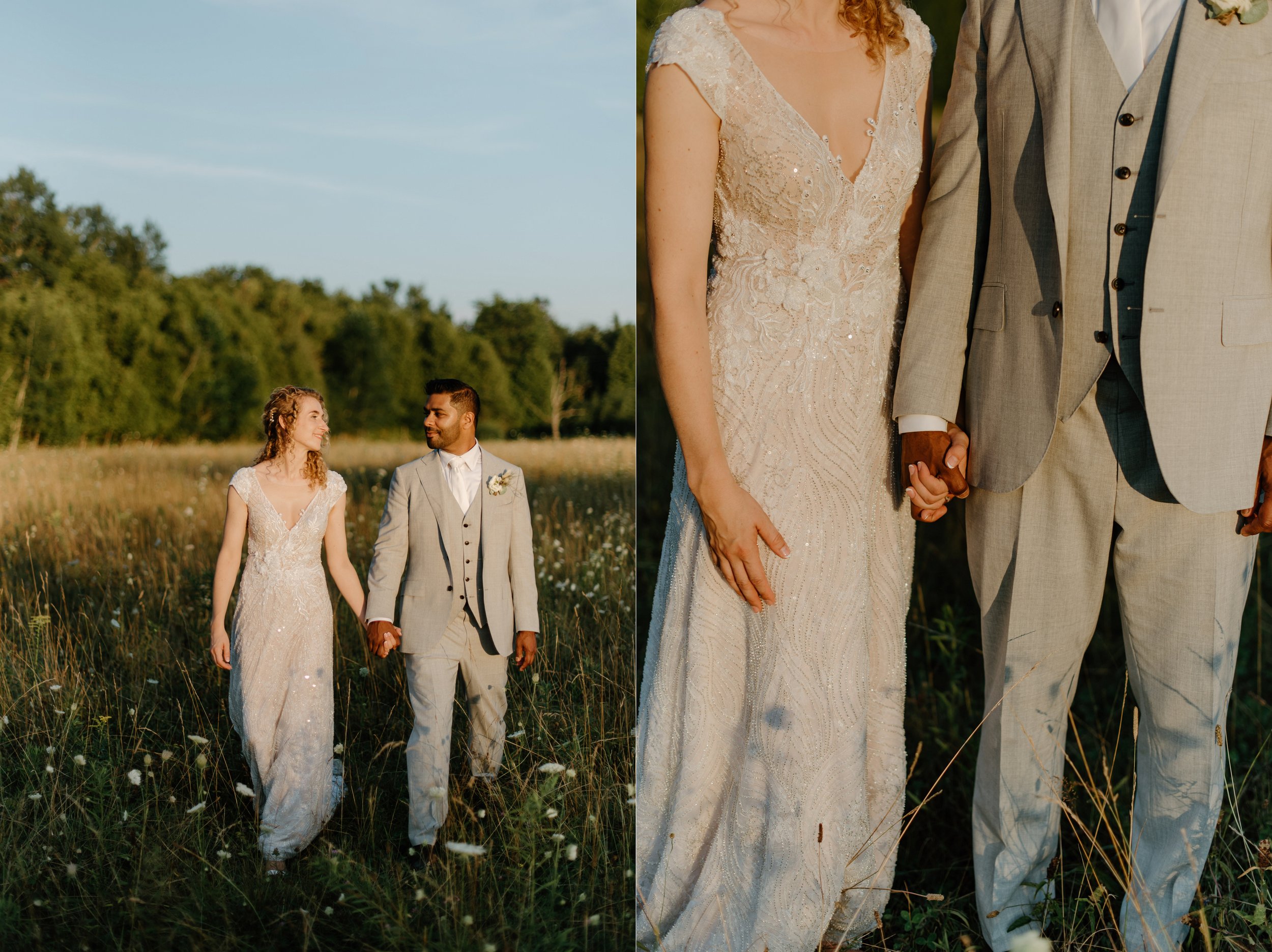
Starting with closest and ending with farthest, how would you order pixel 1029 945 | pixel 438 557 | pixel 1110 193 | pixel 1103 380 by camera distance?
pixel 1029 945, pixel 438 557, pixel 1110 193, pixel 1103 380

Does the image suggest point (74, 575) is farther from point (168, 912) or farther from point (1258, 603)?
point (1258, 603)

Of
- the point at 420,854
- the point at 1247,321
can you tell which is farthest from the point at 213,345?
the point at 1247,321

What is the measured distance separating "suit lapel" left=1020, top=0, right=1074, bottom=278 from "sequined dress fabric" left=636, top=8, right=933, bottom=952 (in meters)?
0.27

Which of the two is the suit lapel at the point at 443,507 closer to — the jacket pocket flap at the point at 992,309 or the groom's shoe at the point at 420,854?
the groom's shoe at the point at 420,854

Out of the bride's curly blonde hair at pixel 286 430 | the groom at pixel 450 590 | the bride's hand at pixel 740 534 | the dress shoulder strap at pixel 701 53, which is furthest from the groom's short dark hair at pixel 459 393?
the dress shoulder strap at pixel 701 53

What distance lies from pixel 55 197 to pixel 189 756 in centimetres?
113

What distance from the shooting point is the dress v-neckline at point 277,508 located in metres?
2.00

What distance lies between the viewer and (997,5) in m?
2.29

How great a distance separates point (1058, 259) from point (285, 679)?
1830 millimetres

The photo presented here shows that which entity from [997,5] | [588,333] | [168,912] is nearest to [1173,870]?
[588,333]

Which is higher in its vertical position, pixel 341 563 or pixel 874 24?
pixel 874 24

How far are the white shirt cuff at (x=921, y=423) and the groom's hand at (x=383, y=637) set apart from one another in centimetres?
122

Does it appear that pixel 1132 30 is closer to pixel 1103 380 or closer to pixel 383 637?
pixel 1103 380

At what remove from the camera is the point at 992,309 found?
2338 millimetres
